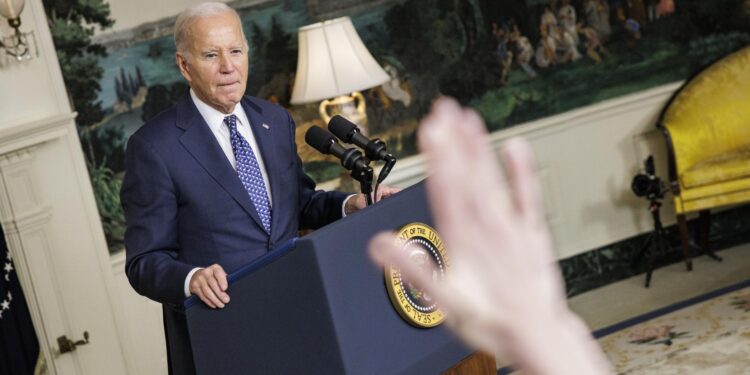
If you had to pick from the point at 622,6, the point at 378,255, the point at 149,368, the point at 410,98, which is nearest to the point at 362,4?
the point at 410,98

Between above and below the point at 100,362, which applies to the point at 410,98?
above

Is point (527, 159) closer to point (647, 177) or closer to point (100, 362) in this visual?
point (100, 362)

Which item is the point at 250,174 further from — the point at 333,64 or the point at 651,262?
the point at 651,262

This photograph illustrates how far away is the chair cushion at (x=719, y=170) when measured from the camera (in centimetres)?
652

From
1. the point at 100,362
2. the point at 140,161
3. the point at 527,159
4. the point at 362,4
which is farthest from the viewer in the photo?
the point at 362,4

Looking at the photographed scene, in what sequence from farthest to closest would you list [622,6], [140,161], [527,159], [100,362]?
[622,6] → [100,362] → [140,161] → [527,159]

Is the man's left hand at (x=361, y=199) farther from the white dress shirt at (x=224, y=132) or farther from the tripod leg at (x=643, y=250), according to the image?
the tripod leg at (x=643, y=250)

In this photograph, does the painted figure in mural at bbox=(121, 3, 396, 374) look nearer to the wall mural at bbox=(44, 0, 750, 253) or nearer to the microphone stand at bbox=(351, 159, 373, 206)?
the microphone stand at bbox=(351, 159, 373, 206)

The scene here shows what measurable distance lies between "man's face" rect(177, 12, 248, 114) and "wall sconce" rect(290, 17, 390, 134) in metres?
3.01

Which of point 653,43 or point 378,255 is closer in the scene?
point 378,255

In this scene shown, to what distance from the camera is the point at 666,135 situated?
6.82 meters

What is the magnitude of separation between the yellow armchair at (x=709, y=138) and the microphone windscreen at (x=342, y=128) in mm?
4585

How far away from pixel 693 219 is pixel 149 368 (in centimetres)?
378

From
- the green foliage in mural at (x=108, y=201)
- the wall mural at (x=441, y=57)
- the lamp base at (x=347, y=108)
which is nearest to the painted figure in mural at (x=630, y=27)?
the wall mural at (x=441, y=57)
